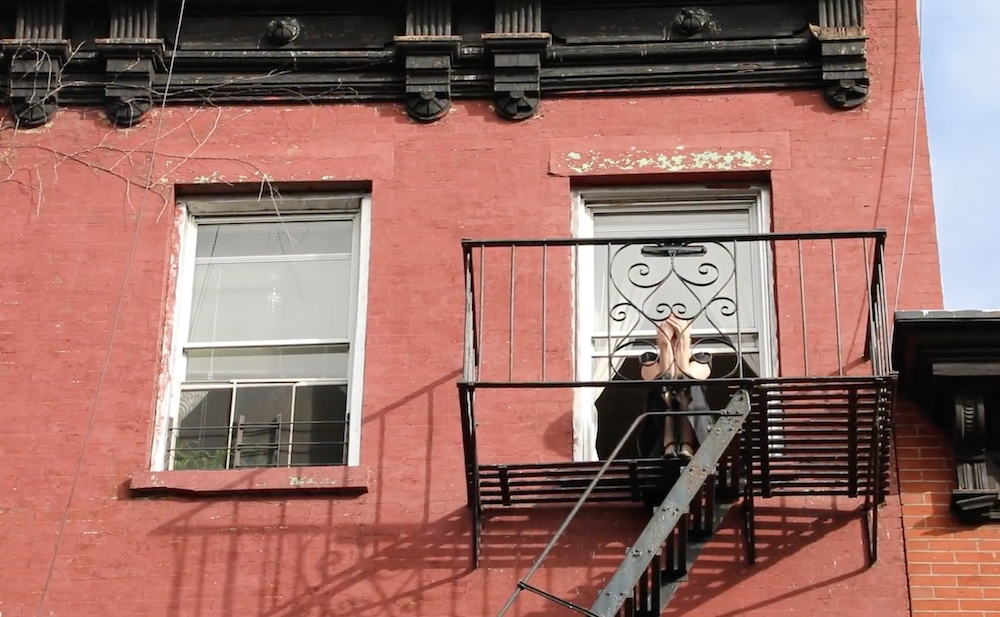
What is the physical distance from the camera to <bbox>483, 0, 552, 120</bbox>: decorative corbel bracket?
10562mm

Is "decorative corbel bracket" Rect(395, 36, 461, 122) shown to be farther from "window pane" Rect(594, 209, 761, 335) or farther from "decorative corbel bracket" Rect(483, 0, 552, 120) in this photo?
"window pane" Rect(594, 209, 761, 335)

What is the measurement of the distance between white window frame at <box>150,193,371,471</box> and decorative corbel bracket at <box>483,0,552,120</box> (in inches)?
40.4

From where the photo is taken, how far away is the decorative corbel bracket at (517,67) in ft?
34.7

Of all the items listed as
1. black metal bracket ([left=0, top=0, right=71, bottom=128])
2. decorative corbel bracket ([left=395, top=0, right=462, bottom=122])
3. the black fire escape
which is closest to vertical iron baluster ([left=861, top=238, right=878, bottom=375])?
the black fire escape

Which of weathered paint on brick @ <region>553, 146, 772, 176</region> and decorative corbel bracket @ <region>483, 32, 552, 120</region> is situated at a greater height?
decorative corbel bracket @ <region>483, 32, 552, 120</region>

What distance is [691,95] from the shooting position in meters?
10.6

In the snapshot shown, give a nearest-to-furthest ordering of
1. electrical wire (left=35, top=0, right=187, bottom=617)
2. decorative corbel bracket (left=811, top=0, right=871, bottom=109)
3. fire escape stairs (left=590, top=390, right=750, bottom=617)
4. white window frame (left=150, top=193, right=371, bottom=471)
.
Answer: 1. fire escape stairs (left=590, top=390, right=750, bottom=617)
2. electrical wire (left=35, top=0, right=187, bottom=617)
3. white window frame (left=150, top=193, right=371, bottom=471)
4. decorative corbel bracket (left=811, top=0, right=871, bottom=109)

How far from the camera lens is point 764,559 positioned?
8961mm

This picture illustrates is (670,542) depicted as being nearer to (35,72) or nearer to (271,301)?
(271,301)

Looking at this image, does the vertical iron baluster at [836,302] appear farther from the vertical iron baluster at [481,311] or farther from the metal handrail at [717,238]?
the vertical iron baluster at [481,311]

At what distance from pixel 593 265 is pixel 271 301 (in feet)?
6.20

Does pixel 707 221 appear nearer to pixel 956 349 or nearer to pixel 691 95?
pixel 691 95

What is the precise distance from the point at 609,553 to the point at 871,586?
4.33 feet

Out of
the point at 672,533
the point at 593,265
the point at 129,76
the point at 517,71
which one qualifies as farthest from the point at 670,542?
the point at 129,76
